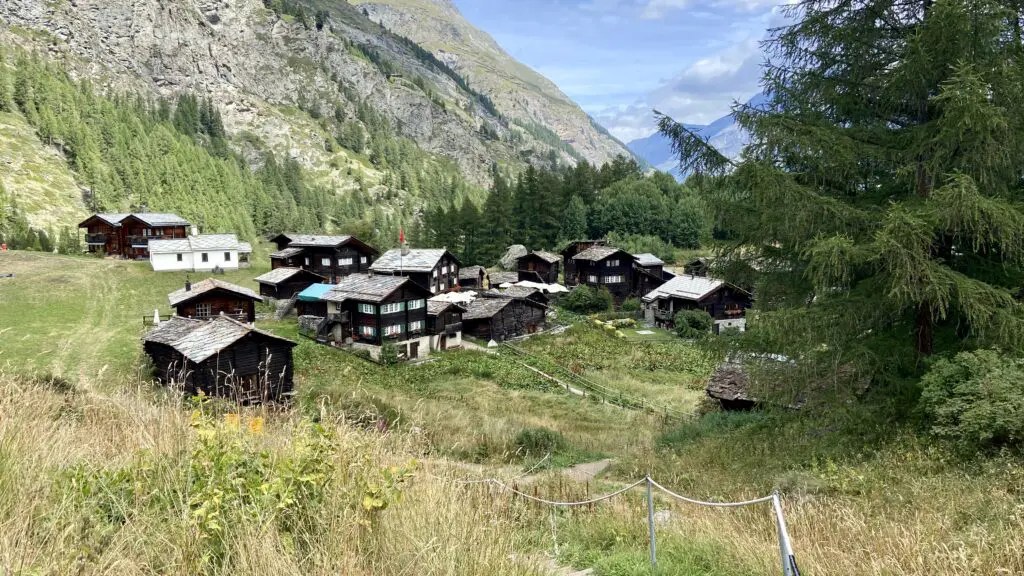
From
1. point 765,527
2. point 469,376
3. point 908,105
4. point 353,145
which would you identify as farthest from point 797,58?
point 353,145

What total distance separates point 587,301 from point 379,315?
29.0 metres

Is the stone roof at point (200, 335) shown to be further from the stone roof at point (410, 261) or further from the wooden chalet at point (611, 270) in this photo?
the wooden chalet at point (611, 270)

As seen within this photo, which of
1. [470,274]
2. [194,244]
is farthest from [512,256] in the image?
[194,244]

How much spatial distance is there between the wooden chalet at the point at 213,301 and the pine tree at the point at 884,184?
36.8 metres

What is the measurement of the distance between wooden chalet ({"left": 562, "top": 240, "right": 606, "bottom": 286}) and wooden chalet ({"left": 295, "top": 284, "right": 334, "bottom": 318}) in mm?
34209

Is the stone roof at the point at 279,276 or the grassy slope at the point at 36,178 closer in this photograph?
the stone roof at the point at 279,276

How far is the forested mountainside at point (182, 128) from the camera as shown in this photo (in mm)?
95750

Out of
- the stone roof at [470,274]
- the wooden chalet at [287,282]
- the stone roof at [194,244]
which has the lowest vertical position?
the stone roof at [470,274]

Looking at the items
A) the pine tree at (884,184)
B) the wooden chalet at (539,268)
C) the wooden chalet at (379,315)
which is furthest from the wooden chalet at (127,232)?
the pine tree at (884,184)

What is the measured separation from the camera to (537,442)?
18.8m

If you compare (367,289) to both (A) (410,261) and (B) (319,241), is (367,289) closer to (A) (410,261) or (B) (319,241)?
(A) (410,261)

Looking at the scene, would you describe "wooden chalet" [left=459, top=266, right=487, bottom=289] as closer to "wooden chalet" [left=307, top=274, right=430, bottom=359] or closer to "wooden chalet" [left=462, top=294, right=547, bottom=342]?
"wooden chalet" [left=462, top=294, right=547, bottom=342]

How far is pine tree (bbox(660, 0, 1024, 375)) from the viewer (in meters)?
9.37

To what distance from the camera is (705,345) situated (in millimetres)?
13148
